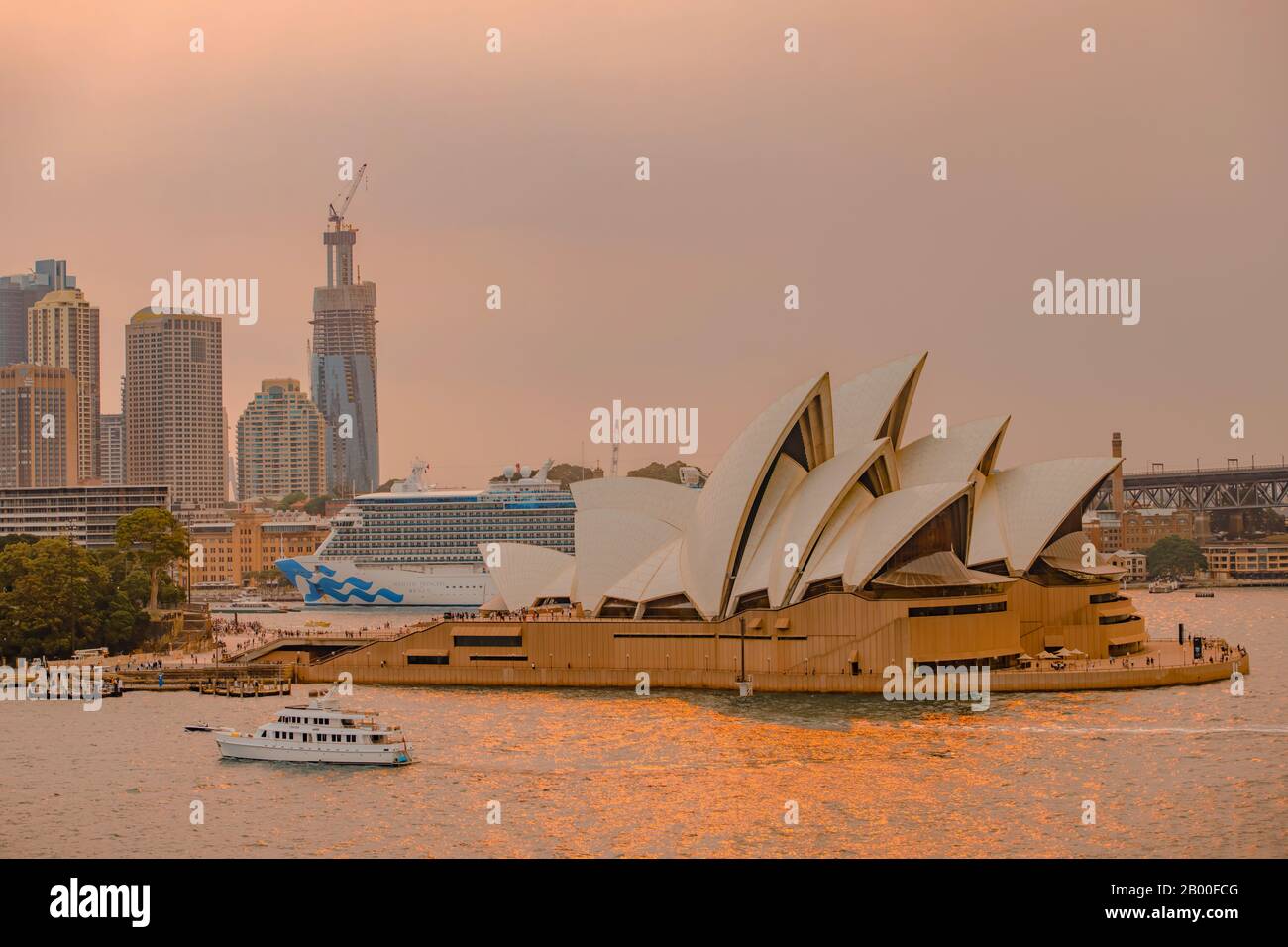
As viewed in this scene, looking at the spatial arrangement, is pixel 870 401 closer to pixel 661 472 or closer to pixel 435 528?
pixel 435 528

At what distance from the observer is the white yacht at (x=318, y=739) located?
32312 mm

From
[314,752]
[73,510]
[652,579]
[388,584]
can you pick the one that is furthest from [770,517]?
[73,510]

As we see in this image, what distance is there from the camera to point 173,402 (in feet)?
631

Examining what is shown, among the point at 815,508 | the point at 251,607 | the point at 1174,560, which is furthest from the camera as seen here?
the point at 1174,560

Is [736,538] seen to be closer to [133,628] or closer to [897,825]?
[897,825]

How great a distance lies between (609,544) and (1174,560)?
76282 millimetres

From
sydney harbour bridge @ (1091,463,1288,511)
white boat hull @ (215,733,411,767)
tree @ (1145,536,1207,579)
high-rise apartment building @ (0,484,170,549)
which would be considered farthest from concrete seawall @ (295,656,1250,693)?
sydney harbour bridge @ (1091,463,1288,511)

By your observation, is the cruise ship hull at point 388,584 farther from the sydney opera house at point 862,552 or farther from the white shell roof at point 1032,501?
the white shell roof at point 1032,501

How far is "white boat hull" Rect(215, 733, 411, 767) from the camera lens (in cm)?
3190

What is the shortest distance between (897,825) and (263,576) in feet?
321

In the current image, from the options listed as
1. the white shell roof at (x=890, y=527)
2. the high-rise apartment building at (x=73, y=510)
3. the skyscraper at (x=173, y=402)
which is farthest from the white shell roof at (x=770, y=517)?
the skyscraper at (x=173, y=402)

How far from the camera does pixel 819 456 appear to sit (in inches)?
1772

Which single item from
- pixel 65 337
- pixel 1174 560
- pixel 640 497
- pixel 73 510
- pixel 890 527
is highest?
pixel 65 337

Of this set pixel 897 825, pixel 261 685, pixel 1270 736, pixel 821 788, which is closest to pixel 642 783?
pixel 821 788
